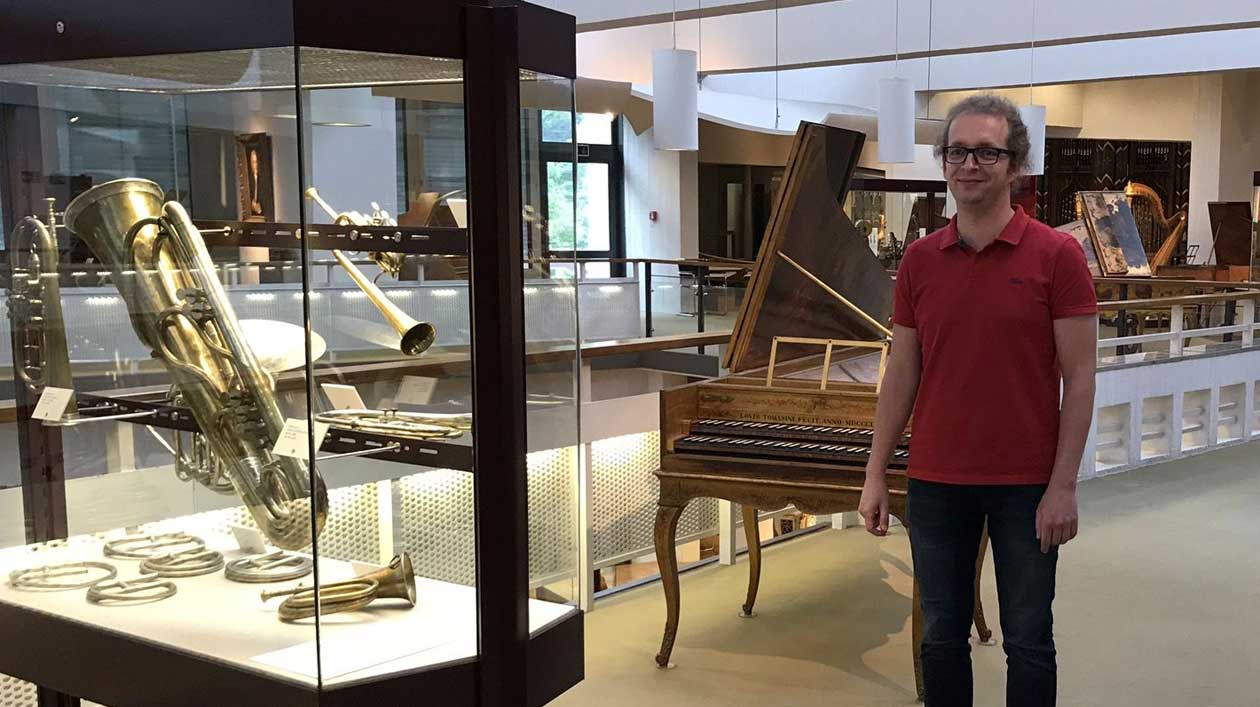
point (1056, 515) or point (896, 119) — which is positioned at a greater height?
point (896, 119)

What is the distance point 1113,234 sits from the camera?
531 inches

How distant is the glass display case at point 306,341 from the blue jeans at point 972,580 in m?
0.90

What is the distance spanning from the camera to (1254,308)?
922cm

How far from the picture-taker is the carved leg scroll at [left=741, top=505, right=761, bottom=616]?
4.85 m

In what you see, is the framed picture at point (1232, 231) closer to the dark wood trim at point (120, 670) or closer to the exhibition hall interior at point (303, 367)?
the exhibition hall interior at point (303, 367)

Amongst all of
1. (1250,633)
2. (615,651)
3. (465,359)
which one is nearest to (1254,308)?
(1250,633)

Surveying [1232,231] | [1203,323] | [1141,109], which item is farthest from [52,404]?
[1141,109]

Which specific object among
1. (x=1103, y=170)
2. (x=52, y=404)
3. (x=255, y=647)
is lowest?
(x=255, y=647)

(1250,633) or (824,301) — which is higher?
(824,301)

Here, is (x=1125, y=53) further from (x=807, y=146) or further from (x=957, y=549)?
(x=957, y=549)

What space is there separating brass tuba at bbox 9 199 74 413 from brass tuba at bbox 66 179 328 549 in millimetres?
193

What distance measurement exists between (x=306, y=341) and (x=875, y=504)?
5.00ft

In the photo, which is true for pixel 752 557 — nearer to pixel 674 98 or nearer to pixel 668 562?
pixel 668 562

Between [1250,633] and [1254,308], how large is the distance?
17.8 ft
